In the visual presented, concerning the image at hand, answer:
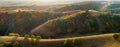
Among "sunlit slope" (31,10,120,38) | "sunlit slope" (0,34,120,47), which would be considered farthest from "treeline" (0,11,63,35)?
"sunlit slope" (0,34,120,47)

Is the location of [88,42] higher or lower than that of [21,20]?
higher

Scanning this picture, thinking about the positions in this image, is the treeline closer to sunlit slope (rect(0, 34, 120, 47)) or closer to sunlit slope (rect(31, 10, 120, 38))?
sunlit slope (rect(31, 10, 120, 38))

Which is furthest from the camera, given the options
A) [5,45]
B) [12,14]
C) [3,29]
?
[12,14]

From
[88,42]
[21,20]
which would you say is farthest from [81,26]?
[21,20]

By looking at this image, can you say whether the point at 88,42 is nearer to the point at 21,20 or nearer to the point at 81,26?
the point at 81,26

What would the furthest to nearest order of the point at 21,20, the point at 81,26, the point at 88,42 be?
the point at 21,20
the point at 81,26
the point at 88,42

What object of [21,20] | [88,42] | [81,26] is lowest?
[81,26]

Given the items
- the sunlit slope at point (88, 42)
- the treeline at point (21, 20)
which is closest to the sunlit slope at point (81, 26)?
the treeline at point (21, 20)

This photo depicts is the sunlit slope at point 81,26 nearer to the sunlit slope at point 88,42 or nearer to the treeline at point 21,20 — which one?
the treeline at point 21,20

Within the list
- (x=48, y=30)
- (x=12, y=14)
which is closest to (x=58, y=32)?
(x=48, y=30)

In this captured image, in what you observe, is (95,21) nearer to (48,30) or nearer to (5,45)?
(48,30)
